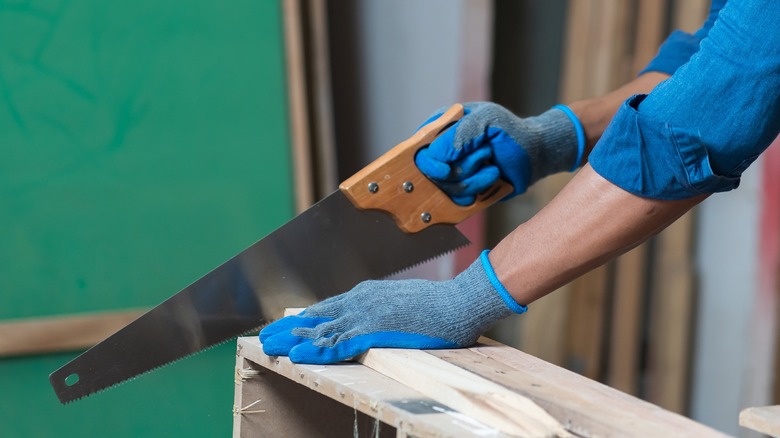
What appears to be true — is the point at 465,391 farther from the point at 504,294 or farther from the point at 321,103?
the point at 321,103

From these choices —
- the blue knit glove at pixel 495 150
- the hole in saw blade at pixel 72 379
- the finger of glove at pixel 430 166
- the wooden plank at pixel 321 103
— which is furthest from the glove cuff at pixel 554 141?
the wooden plank at pixel 321 103

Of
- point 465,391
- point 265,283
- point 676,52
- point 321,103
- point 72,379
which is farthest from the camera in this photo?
point 321,103

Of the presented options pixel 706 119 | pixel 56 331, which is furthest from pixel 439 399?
pixel 56 331

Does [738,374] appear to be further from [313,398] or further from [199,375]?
[313,398]

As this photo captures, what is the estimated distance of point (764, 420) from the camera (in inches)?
51.6

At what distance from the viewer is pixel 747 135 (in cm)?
124

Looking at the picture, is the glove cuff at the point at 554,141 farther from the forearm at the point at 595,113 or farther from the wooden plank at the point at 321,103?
the wooden plank at the point at 321,103

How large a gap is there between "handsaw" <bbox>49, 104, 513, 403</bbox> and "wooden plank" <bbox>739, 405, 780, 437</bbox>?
588 mm

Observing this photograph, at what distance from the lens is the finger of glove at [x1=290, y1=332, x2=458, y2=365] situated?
1374mm

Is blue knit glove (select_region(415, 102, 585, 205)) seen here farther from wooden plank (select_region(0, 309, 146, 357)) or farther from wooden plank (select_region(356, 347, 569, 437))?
wooden plank (select_region(0, 309, 146, 357))

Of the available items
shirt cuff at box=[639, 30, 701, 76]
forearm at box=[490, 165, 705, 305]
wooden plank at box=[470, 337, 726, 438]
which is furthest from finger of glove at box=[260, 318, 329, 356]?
shirt cuff at box=[639, 30, 701, 76]

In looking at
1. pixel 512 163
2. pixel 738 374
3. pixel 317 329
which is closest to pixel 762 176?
pixel 738 374

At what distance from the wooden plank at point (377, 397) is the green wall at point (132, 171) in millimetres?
1098

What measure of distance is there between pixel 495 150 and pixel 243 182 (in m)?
1.16
